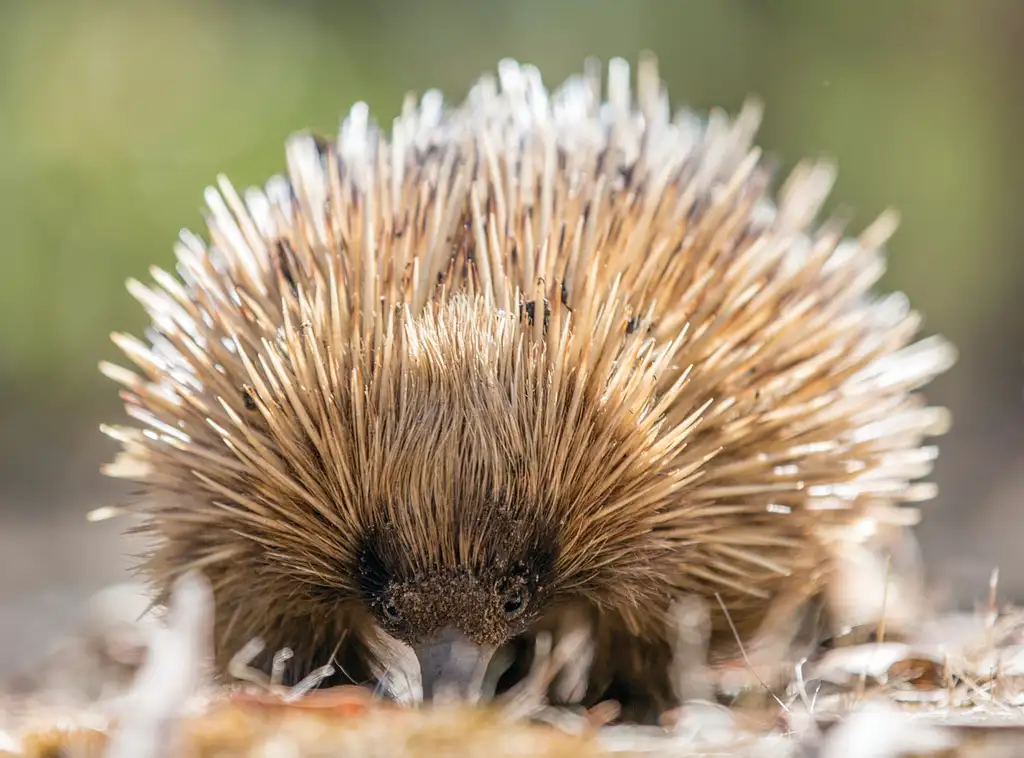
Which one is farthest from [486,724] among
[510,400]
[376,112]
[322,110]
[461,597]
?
[322,110]

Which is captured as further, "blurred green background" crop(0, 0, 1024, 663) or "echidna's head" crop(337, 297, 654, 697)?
"blurred green background" crop(0, 0, 1024, 663)

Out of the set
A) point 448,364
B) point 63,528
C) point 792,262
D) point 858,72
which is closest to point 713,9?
point 858,72

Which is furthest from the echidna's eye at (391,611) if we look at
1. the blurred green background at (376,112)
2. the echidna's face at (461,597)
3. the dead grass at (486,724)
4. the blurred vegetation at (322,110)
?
the blurred vegetation at (322,110)

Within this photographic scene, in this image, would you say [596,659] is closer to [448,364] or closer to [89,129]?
[448,364]

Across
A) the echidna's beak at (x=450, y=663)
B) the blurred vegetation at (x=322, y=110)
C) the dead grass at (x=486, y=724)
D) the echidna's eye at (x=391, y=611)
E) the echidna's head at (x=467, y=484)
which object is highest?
the blurred vegetation at (x=322, y=110)

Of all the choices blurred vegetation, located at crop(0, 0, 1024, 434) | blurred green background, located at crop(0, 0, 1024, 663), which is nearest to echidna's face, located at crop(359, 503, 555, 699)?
blurred green background, located at crop(0, 0, 1024, 663)

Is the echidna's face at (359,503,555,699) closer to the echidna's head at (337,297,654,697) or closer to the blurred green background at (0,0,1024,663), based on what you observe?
the echidna's head at (337,297,654,697)

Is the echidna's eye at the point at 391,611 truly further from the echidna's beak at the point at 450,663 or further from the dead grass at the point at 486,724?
the dead grass at the point at 486,724
